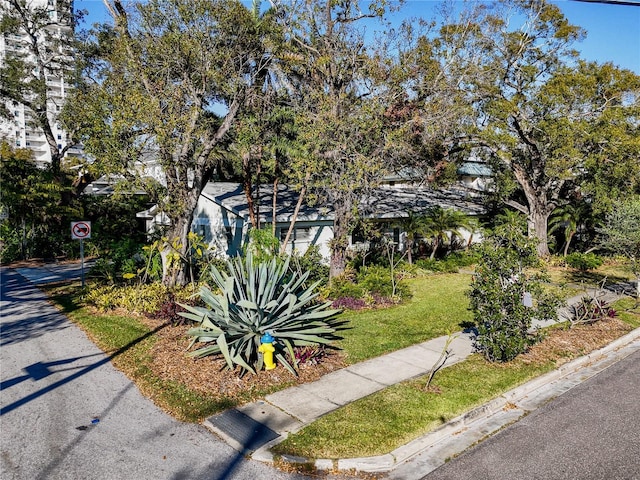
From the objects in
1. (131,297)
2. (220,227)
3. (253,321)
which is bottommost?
(131,297)

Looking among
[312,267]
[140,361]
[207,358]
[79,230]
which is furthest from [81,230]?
[207,358]

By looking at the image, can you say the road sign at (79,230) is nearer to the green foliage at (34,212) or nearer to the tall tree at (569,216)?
the green foliage at (34,212)

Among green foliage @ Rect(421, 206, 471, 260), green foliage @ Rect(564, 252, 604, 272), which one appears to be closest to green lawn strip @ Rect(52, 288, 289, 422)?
green foliage @ Rect(421, 206, 471, 260)

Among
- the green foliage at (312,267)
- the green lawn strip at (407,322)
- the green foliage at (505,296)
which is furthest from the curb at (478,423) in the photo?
the green foliage at (312,267)

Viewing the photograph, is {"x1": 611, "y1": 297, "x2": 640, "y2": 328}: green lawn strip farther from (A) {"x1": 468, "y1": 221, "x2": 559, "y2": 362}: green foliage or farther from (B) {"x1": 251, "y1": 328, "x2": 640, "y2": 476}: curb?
(A) {"x1": 468, "y1": 221, "x2": 559, "y2": 362}: green foliage

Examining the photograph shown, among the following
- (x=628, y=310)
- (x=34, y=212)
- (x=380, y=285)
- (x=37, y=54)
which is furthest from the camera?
(x=37, y=54)

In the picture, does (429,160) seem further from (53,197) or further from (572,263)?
(53,197)

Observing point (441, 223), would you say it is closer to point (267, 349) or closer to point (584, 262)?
point (584, 262)
